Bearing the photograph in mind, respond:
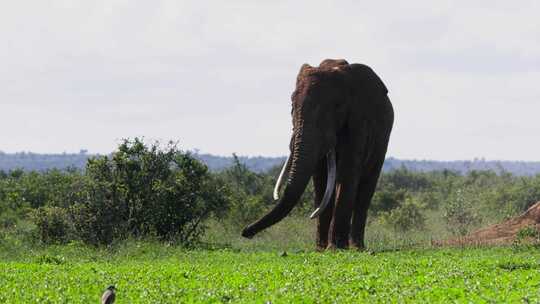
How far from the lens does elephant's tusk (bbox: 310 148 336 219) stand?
19.8m

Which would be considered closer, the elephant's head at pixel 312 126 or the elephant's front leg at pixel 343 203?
the elephant's head at pixel 312 126

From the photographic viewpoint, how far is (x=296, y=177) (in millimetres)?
19109

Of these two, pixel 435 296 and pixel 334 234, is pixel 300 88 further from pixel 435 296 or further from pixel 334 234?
pixel 435 296

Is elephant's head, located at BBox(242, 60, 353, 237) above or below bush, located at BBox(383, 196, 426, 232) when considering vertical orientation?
above

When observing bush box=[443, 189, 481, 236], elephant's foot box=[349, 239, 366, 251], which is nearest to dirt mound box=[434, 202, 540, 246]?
elephant's foot box=[349, 239, 366, 251]

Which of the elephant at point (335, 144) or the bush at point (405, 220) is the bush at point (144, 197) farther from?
the bush at point (405, 220)

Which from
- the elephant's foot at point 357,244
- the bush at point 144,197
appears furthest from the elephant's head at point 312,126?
the bush at point 144,197

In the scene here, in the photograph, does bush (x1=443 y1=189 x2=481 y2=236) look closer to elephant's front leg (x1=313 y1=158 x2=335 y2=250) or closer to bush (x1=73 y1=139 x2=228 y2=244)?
bush (x1=73 y1=139 x2=228 y2=244)

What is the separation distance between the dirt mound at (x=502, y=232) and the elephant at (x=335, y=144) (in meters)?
2.83

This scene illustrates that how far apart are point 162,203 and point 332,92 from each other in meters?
6.03

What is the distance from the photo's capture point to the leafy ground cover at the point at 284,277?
13.4 m

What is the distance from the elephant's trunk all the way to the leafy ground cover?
78 centimetres

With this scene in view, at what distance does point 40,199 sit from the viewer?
32.5 metres

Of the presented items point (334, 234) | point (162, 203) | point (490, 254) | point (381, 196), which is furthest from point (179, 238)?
point (381, 196)
